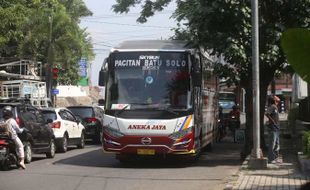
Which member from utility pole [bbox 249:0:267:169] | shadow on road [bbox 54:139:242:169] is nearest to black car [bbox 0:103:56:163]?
shadow on road [bbox 54:139:242:169]

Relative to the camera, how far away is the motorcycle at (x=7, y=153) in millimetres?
13898

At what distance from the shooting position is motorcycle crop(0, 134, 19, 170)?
45.6 feet

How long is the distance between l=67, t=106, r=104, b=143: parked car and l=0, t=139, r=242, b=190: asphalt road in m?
5.67

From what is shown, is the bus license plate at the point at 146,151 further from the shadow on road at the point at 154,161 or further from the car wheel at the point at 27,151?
the car wheel at the point at 27,151

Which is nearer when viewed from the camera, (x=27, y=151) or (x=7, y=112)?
(x=7, y=112)

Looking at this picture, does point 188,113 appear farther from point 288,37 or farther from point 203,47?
point 288,37

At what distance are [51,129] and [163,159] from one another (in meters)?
3.77

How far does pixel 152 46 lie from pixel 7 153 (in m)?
4.58

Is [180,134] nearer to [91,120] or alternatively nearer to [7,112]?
[7,112]

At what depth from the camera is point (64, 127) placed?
19578 mm

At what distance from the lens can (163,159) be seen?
644 inches

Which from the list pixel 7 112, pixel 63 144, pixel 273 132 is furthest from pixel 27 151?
pixel 273 132

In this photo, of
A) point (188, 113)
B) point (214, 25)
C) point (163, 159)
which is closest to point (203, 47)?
point (214, 25)

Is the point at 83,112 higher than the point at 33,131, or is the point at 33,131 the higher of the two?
the point at 83,112
